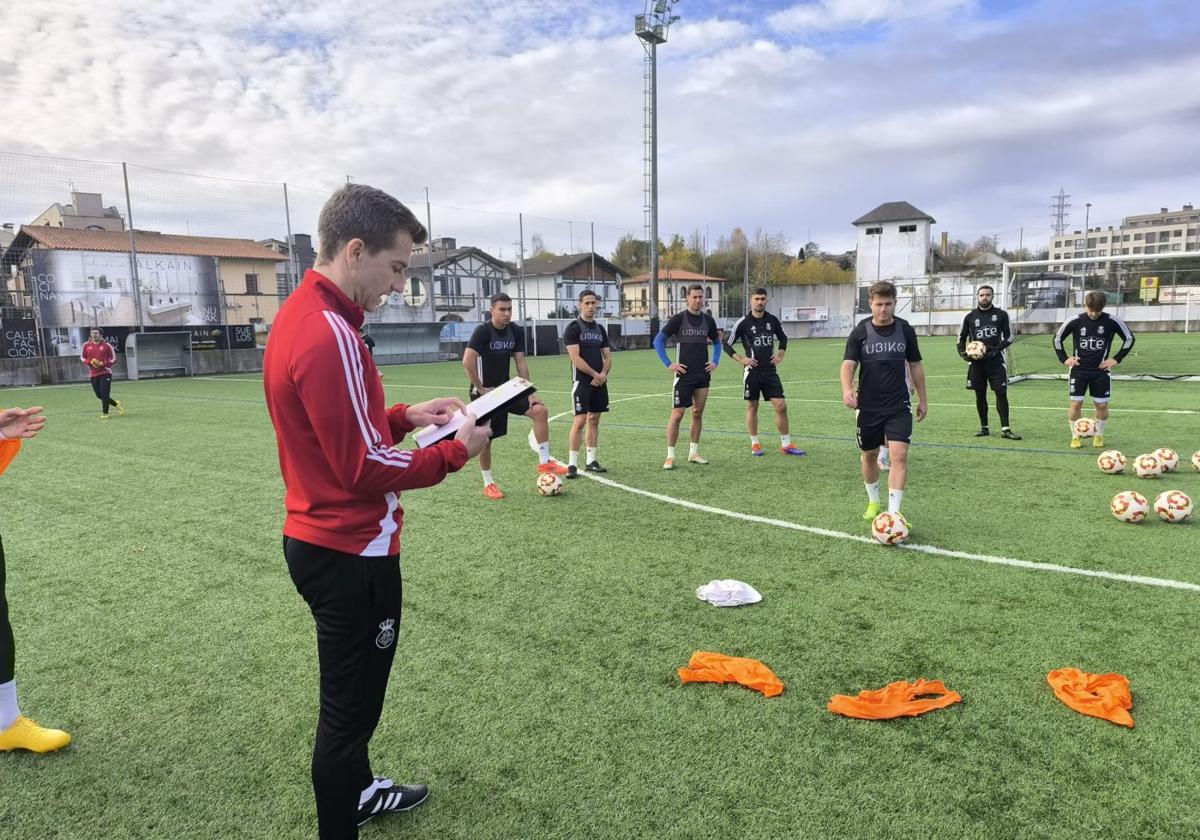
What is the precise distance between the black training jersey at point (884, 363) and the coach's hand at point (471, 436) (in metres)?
4.68

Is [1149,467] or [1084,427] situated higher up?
[1084,427]

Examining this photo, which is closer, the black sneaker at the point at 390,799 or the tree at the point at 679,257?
the black sneaker at the point at 390,799

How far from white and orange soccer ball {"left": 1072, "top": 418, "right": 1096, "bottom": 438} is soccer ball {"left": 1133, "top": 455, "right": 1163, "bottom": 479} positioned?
1.65 meters

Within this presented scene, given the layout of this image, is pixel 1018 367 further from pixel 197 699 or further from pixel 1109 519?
pixel 197 699

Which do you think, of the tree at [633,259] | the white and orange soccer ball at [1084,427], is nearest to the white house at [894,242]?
the tree at [633,259]

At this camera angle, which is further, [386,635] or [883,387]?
[883,387]

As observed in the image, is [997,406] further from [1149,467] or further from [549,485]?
[549,485]

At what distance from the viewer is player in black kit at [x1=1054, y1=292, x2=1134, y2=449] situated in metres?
9.34

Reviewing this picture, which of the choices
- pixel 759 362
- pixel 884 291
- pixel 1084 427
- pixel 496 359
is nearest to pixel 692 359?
pixel 759 362

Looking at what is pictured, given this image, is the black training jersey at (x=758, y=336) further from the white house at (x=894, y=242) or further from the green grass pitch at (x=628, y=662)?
the white house at (x=894, y=242)

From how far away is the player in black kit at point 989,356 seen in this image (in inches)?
405

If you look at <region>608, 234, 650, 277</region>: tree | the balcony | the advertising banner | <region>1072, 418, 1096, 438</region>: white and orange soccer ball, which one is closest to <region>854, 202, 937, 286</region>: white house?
<region>608, 234, 650, 277</region>: tree

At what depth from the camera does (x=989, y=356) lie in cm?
1046

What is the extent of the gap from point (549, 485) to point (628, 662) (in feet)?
12.4
